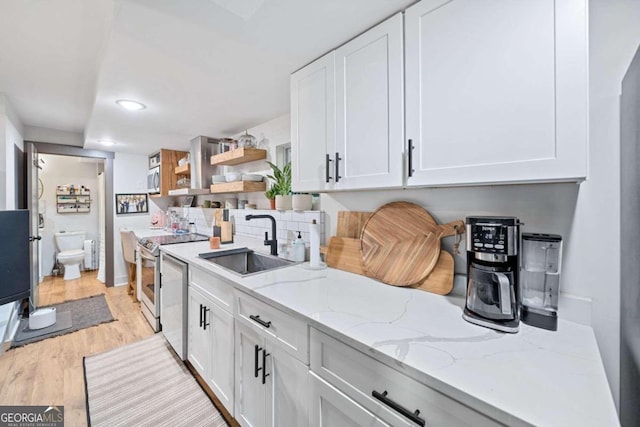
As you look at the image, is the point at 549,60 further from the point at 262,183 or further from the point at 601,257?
the point at 262,183

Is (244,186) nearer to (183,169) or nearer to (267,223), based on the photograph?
(267,223)

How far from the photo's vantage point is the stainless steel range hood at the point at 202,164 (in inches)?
126

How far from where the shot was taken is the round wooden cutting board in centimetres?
125

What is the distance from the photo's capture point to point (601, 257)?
2.99 ft

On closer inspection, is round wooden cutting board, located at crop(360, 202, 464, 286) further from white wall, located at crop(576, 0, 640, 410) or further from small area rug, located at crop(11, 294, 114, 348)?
small area rug, located at crop(11, 294, 114, 348)

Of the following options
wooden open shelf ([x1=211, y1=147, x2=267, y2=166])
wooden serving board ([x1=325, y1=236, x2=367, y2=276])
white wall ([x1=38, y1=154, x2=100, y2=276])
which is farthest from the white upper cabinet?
white wall ([x1=38, y1=154, x2=100, y2=276])

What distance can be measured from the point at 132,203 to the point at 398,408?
5.00 meters

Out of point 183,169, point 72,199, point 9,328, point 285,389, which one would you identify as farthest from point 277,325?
point 72,199

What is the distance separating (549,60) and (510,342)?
2.84 ft

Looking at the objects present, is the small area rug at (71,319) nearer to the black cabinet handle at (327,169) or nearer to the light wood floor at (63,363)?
the light wood floor at (63,363)

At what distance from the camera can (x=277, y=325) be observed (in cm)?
114

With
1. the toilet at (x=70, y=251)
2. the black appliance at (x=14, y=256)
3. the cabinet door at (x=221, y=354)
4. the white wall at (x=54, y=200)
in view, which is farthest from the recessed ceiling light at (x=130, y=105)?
the white wall at (x=54, y=200)

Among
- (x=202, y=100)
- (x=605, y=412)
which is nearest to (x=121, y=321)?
(x=202, y=100)

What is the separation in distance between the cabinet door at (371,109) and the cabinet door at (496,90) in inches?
2.3
